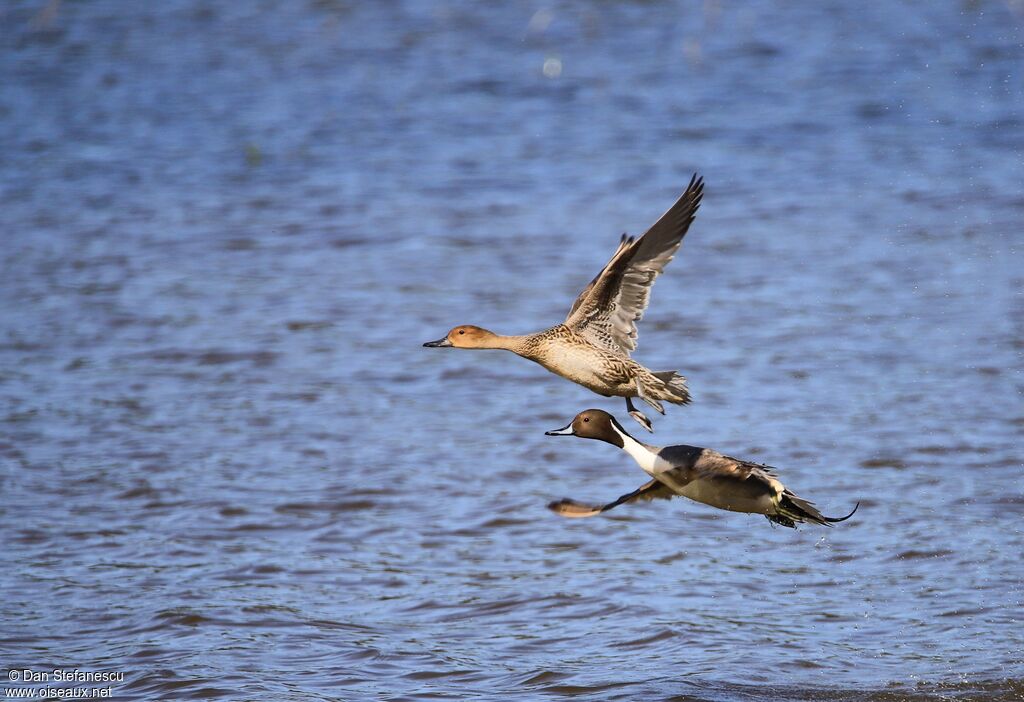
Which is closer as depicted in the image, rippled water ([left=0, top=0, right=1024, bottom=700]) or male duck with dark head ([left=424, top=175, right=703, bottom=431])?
male duck with dark head ([left=424, top=175, right=703, bottom=431])

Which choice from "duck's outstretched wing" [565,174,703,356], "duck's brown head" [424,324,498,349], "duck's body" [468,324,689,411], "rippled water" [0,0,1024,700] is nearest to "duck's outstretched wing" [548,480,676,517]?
"duck's body" [468,324,689,411]

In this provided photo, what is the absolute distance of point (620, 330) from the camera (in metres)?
5.99

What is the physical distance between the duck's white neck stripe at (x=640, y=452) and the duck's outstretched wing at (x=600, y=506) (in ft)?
0.24

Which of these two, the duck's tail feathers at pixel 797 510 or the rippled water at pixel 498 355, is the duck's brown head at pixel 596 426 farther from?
the rippled water at pixel 498 355

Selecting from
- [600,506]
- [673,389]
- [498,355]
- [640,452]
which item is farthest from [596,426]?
[498,355]

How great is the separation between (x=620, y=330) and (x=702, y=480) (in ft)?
3.37

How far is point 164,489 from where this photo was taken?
329 inches

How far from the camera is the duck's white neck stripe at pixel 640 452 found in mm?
5227

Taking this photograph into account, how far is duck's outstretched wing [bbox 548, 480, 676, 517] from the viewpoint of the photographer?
4887mm

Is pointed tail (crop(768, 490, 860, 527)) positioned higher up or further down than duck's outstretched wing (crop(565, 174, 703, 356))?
further down

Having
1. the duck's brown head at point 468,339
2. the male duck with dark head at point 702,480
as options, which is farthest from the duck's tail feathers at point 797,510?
the duck's brown head at point 468,339

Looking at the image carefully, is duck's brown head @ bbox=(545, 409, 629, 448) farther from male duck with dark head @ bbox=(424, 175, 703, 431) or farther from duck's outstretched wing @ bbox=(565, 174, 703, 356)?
duck's outstretched wing @ bbox=(565, 174, 703, 356)

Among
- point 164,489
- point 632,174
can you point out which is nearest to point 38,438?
point 164,489

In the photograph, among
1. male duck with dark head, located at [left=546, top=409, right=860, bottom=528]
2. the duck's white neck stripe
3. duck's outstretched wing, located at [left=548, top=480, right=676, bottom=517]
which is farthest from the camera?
the duck's white neck stripe
